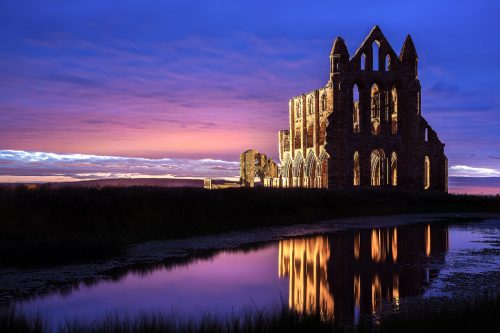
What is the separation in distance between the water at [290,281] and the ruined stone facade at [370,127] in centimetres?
2544

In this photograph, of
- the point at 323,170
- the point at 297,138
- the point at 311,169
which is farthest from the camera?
the point at 297,138

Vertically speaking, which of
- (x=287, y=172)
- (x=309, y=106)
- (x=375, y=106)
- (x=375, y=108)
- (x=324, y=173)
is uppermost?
(x=309, y=106)

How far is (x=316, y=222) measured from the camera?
24750 mm

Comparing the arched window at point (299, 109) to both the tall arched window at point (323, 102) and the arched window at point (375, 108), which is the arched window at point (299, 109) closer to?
the tall arched window at point (323, 102)

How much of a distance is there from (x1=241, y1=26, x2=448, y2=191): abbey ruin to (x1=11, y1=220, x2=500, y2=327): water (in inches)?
1000

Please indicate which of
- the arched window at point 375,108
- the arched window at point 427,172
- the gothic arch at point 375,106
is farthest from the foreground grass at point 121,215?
the arched window at point 375,108

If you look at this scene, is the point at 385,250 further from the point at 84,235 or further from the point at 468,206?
the point at 468,206

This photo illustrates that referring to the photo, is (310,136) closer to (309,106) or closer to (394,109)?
(309,106)

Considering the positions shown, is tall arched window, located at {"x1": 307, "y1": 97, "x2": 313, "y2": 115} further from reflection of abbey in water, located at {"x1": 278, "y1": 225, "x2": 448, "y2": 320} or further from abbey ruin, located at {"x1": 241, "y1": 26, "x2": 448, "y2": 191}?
reflection of abbey in water, located at {"x1": 278, "y1": 225, "x2": 448, "y2": 320}

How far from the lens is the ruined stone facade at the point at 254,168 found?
56.8 meters

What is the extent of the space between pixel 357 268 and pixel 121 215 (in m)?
9.10

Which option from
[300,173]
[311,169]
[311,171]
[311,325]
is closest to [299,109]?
[300,173]

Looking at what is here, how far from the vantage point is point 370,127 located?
147 feet

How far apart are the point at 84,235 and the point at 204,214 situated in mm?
6275
